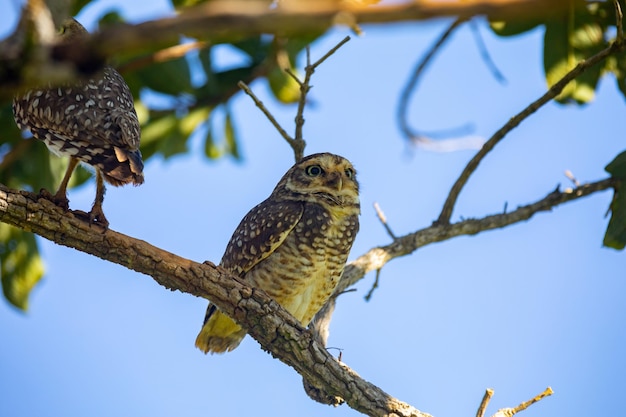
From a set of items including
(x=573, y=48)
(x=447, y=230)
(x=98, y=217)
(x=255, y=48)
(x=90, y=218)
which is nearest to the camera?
(x=90, y=218)

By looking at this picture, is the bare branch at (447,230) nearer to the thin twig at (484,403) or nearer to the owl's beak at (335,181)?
the owl's beak at (335,181)

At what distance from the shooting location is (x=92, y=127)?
4129 mm

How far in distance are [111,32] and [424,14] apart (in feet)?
1.62

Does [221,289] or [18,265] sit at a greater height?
[18,265]

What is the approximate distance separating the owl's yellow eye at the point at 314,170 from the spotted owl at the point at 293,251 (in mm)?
41

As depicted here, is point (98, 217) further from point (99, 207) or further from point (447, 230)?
point (447, 230)

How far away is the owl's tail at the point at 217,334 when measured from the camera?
217 inches

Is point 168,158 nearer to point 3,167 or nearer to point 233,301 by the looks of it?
point 3,167

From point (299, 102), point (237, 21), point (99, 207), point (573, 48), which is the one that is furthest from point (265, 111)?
point (237, 21)

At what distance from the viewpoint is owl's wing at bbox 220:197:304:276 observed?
17.9 feet

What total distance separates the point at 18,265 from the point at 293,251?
3.19 m

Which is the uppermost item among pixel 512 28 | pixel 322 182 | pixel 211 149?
pixel 211 149

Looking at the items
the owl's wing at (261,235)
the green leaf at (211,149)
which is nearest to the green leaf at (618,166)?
the owl's wing at (261,235)

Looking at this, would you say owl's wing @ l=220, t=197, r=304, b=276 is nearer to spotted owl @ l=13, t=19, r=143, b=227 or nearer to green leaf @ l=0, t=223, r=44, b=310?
spotted owl @ l=13, t=19, r=143, b=227
